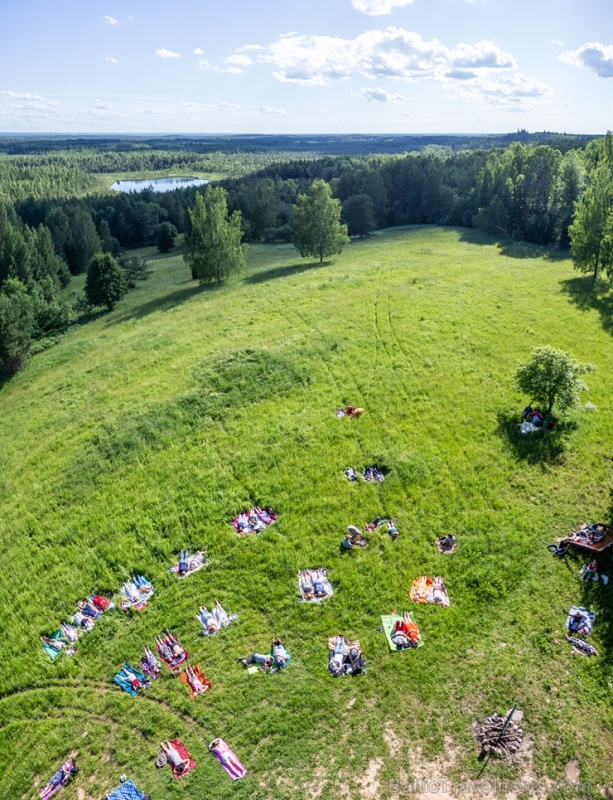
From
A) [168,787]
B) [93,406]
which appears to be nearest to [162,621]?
[168,787]

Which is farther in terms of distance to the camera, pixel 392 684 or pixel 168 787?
pixel 392 684

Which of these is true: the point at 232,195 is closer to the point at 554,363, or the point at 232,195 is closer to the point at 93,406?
the point at 93,406

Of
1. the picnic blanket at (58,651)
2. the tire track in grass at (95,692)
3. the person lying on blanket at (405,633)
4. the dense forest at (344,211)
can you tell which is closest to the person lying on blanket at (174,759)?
the tire track in grass at (95,692)

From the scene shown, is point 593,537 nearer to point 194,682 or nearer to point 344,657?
point 344,657

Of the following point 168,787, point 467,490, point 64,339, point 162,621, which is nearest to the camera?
point 168,787

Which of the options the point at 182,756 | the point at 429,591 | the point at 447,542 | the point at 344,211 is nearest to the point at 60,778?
the point at 182,756

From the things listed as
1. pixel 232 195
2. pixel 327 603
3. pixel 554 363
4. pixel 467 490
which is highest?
pixel 232 195
